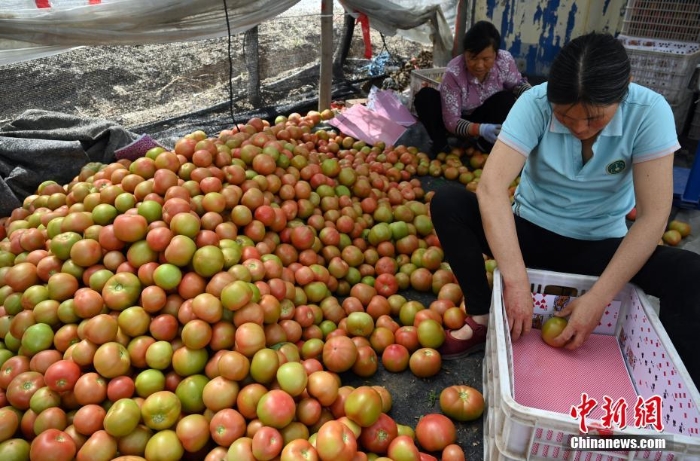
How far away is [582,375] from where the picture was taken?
2102mm

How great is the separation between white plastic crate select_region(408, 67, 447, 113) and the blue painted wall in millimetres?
1399

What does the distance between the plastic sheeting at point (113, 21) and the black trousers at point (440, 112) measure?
5.18 feet

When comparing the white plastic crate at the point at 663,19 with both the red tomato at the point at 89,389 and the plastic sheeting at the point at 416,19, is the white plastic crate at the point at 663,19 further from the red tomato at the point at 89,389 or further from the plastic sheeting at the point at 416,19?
the red tomato at the point at 89,389

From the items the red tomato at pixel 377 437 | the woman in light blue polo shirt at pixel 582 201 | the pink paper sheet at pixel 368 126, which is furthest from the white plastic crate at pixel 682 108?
the red tomato at pixel 377 437

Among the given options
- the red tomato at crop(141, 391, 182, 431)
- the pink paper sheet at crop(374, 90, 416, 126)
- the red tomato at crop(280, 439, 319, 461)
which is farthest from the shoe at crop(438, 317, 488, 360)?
the pink paper sheet at crop(374, 90, 416, 126)

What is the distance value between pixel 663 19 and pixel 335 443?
5.91m

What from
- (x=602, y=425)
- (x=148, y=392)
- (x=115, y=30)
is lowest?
(x=148, y=392)

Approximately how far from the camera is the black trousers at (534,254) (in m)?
2.08

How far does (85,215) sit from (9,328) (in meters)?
0.60

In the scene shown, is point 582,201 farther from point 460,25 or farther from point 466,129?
point 460,25

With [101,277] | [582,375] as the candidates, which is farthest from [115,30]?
[582,375]

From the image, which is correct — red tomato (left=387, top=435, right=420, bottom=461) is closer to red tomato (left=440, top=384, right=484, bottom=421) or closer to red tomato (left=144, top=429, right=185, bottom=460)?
red tomato (left=440, top=384, right=484, bottom=421)

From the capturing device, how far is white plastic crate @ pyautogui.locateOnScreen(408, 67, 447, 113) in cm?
528

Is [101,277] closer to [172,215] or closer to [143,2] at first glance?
[172,215]
